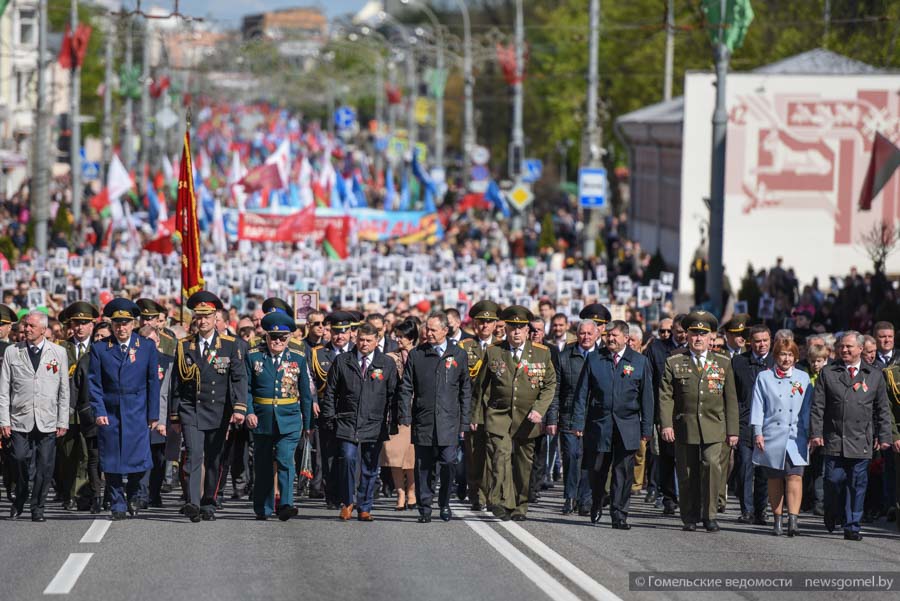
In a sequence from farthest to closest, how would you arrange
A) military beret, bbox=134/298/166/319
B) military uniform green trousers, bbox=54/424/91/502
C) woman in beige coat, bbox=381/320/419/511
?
military beret, bbox=134/298/166/319 → woman in beige coat, bbox=381/320/419/511 → military uniform green trousers, bbox=54/424/91/502

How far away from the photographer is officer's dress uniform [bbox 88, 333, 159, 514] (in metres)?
14.6

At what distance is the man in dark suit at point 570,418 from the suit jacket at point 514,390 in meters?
0.29

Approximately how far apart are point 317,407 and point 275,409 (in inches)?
43.1

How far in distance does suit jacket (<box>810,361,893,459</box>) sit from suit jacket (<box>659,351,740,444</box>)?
2.28ft

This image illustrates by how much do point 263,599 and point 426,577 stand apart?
4.30ft

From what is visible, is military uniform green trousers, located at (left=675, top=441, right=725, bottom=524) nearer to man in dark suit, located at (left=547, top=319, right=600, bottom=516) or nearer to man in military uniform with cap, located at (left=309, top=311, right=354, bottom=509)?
man in dark suit, located at (left=547, top=319, right=600, bottom=516)

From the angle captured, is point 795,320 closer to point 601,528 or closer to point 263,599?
point 601,528

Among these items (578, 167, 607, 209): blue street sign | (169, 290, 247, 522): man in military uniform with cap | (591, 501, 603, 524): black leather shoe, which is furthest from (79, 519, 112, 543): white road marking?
(578, 167, 607, 209): blue street sign

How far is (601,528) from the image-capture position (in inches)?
570

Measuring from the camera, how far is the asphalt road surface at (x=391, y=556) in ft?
36.9

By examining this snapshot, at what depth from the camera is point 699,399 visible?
14523 millimetres

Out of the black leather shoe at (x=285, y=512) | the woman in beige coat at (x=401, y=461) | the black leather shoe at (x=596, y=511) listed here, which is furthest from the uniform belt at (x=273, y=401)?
the black leather shoe at (x=596, y=511)

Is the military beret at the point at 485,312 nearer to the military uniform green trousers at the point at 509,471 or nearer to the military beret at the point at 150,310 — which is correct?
the military uniform green trousers at the point at 509,471

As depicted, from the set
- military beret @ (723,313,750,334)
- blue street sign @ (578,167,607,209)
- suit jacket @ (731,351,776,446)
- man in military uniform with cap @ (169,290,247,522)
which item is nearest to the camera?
man in military uniform with cap @ (169,290,247,522)
